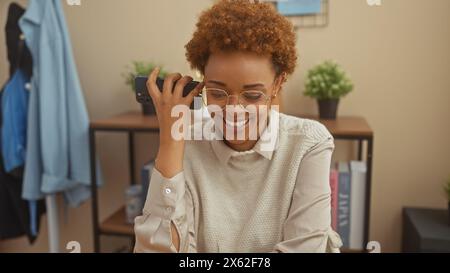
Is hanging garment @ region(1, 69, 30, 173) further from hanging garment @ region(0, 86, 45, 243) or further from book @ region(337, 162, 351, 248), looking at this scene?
book @ region(337, 162, 351, 248)

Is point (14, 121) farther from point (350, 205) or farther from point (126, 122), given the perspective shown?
point (350, 205)

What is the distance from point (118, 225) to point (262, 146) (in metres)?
0.69

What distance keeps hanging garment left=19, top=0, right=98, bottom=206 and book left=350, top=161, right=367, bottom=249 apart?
649 mm

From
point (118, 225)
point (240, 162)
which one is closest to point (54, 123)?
point (118, 225)

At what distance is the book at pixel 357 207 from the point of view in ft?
2.26

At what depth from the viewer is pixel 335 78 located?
3.41ft

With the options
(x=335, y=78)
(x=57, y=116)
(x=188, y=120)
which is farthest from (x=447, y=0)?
(x=57, y=116)

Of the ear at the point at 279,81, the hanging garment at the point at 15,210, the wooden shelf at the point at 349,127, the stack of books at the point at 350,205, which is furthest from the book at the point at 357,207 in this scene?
the hanging garment at the point at 15,210

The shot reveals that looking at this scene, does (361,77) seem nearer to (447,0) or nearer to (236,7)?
(447,0)

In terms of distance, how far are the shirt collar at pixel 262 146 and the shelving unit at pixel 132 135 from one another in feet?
0.70

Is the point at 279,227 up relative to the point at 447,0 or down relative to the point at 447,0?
down

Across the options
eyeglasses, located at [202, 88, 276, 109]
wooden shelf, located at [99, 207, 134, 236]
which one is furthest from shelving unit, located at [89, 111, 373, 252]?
eyeglasses, located at [202, 88, 276, 109]

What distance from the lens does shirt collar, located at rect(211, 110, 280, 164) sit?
1.86 feet

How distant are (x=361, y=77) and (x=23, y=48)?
83cm
